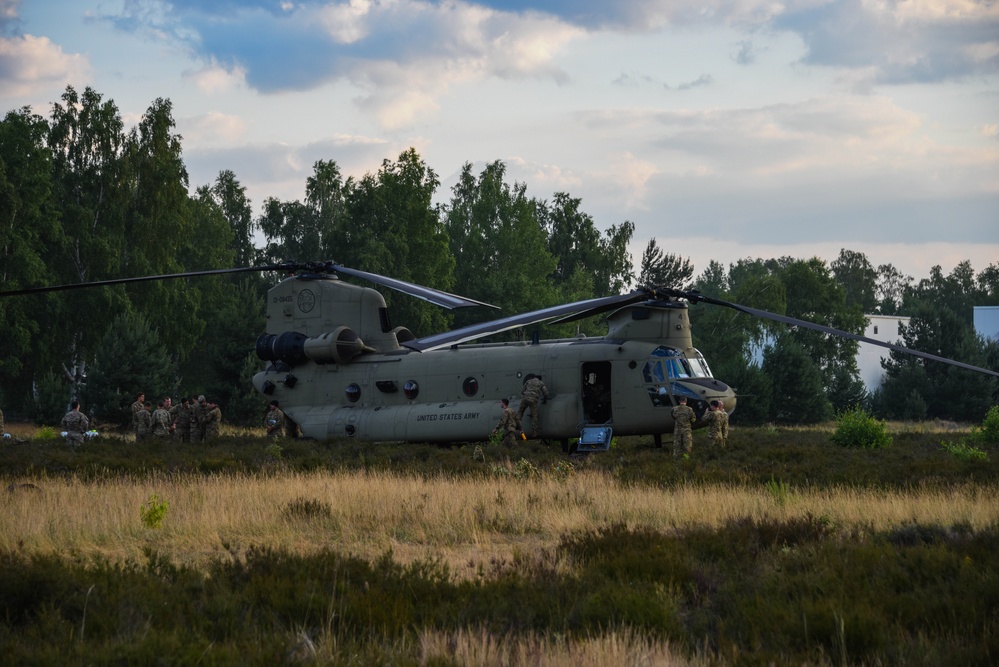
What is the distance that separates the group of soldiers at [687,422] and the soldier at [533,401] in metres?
2.73

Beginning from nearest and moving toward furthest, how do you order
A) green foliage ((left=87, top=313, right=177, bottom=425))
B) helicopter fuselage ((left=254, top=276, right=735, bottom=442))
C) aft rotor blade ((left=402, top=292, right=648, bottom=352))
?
1. aft rotor blade ((left=402, top=292, right=648, bottom=352))
2. helicopter fuselage ((left=254, top=276, right=735, bottom=442))
3. green foliage ((left=87, top=313, right=177, bottom=425))

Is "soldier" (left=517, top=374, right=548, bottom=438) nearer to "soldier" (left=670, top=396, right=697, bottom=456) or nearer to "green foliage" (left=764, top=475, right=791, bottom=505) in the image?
"soldier" (left=670, top=396, right=697, bottom=456)

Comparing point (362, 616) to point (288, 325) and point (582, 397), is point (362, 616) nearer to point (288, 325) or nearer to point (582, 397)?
point (582, 397)

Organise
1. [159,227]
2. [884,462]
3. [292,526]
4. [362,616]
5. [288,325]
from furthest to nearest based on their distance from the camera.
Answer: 1. [159,227]
2. [288,325]
3. [884,462]
4. [292,526]
5. [362,616]

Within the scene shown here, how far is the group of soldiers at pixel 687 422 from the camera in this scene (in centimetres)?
2014

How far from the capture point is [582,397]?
21.3 meters

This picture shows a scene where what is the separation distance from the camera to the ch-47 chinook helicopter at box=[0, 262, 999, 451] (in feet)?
68.0

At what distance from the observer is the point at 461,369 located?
74.0ft

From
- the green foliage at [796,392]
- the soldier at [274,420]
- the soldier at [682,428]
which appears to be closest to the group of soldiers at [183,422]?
the soldier at [274,420]

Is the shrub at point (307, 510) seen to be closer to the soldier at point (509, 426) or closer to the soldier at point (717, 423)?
the soldier at point (509, 426)

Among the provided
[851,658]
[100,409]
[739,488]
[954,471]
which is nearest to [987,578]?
[851,658]

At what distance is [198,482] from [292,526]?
479 cm

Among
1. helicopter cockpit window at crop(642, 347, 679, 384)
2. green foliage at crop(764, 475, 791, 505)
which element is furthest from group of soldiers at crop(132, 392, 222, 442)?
green foliage at crop(764, 475, 791, 505)

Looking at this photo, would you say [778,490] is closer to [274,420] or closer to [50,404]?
[274,420]
